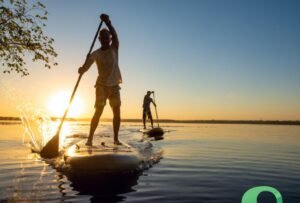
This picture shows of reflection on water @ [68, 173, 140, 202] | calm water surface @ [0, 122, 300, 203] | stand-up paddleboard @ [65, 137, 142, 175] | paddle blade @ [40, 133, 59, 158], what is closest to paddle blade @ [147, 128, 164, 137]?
paddle blade @ [40, 133, 59, 158]

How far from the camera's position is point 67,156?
805cm

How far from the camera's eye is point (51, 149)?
409 inches

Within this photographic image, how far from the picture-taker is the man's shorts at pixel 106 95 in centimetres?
954

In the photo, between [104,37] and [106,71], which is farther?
[106,71]

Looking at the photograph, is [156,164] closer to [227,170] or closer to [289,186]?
[227,170]

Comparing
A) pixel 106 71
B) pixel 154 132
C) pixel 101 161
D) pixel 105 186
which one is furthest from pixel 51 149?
pixel 154 132

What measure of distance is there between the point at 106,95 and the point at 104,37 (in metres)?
1.54

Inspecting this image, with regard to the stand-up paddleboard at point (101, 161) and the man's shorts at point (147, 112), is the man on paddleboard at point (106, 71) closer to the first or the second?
the stand-up paddleboard at point (101, 161)

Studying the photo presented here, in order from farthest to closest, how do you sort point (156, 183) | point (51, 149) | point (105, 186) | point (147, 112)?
point (147, 112) < point (51, 149) < point (156, 183) < point (105, 186)

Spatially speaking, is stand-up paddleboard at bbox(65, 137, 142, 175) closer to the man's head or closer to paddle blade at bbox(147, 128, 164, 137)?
the man's head

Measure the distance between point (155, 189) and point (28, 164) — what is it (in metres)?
4.64

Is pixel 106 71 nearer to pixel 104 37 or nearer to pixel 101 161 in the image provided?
pixel 104 37

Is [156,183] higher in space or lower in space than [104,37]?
lower

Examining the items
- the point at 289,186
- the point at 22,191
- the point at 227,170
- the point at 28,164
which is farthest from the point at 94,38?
the point at 289,186
